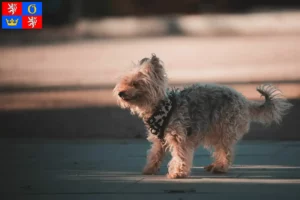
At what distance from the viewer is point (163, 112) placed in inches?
430

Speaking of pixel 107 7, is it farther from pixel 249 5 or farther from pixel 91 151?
pixel 91 151

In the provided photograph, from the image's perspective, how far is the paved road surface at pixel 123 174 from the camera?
31.6ft

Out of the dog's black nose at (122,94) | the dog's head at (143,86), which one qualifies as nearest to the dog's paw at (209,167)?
the dog's head at (143,86)

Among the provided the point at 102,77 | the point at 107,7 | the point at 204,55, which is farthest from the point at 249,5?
the point at 102,77

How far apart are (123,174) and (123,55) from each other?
94.0ft

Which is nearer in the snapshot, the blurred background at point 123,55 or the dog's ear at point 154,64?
the dog's ear at point 154,64

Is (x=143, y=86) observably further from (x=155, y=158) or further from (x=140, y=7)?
(x=140, y=7)

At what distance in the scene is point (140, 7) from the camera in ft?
207

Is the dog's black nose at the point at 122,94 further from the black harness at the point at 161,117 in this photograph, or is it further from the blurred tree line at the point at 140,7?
the blurred tree line at the point at 140,7

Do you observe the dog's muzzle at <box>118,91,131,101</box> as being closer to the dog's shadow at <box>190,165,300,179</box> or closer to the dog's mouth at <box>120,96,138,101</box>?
the dog's mouth at <box>120,96,138,101</box>

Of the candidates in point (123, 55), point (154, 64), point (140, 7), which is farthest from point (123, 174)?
point (140, 7)

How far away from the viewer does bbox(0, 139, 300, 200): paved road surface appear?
31.6 ft

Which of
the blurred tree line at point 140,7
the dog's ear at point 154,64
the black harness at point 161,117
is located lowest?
the black harness at point 161,117

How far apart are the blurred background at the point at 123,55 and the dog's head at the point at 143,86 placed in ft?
1.96
